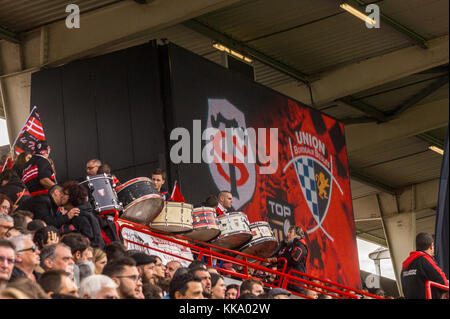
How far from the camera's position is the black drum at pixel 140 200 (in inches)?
517

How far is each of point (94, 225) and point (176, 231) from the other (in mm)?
3413

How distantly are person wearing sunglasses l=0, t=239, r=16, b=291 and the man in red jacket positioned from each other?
19.8 ft

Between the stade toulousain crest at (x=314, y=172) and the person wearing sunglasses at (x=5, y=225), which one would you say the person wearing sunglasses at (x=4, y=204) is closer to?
the person wearing sunglasses at (x=5, y=225)

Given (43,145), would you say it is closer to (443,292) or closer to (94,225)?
(94,225)

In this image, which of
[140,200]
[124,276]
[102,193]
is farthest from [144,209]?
[124,276]

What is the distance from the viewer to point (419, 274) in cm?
1136

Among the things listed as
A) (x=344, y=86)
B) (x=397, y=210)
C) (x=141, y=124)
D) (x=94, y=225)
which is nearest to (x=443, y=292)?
(x=94, y=225)

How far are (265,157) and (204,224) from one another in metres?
5.09

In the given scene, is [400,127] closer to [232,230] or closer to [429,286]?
[232,230]

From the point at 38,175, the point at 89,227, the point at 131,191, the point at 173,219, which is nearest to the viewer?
Result: the point at 89,227

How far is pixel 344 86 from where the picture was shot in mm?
22594

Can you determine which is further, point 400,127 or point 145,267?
point 400,127

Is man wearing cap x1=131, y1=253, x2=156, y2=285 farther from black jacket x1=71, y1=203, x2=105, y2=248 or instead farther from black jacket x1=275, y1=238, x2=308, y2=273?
black jacket x1=275, y1=238, x2=308, y2=273

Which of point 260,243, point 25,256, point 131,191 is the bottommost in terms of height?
point 25,256
